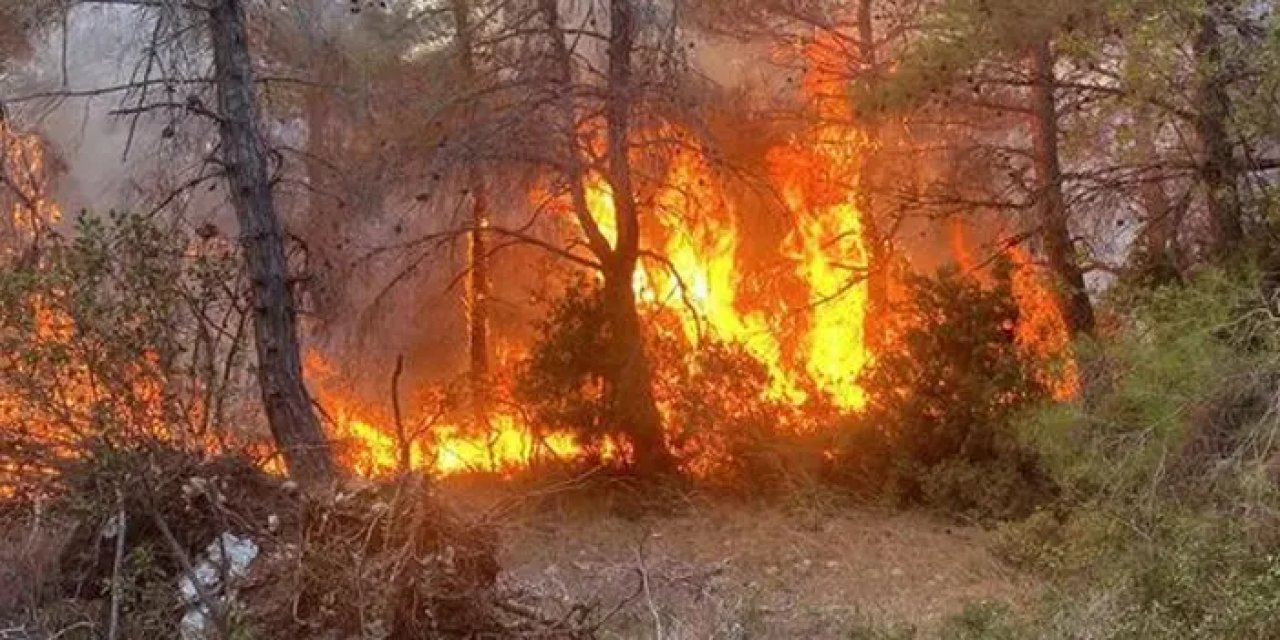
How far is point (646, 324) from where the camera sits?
60.6 ft

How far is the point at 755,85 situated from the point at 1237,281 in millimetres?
9787

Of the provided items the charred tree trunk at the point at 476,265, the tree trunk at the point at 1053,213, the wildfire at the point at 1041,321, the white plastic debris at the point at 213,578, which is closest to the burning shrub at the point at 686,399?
the charred tree trunk at the point at 476,265

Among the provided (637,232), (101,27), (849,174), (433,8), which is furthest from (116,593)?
(849,174)

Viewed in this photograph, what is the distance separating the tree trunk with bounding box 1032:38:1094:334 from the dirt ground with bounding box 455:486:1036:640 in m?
2.82

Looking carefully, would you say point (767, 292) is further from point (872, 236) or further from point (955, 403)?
point (955, 403)

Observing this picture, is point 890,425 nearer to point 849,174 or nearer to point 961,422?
point 961,422

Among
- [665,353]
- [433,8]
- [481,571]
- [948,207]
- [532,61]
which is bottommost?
[481,571]

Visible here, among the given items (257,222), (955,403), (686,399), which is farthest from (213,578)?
(955,403)

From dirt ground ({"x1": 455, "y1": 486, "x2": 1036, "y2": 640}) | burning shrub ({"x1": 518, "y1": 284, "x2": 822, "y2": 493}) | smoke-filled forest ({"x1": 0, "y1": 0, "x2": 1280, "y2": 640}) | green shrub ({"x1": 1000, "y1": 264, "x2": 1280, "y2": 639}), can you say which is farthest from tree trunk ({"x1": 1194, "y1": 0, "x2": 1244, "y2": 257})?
burning shrub ({"x1": 518, "y1": 284, "x2": 822, "y2": 493})

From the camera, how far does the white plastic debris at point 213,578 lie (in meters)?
8.32

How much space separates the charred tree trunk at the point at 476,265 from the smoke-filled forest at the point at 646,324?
0.42 ft

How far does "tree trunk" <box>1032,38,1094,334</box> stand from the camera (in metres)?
14.9

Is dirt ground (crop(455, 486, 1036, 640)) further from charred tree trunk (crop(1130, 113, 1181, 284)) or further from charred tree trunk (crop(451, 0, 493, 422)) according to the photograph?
charred tree trunk (crop(1130, 113, 1181, 284))

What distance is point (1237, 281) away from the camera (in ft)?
39.4
